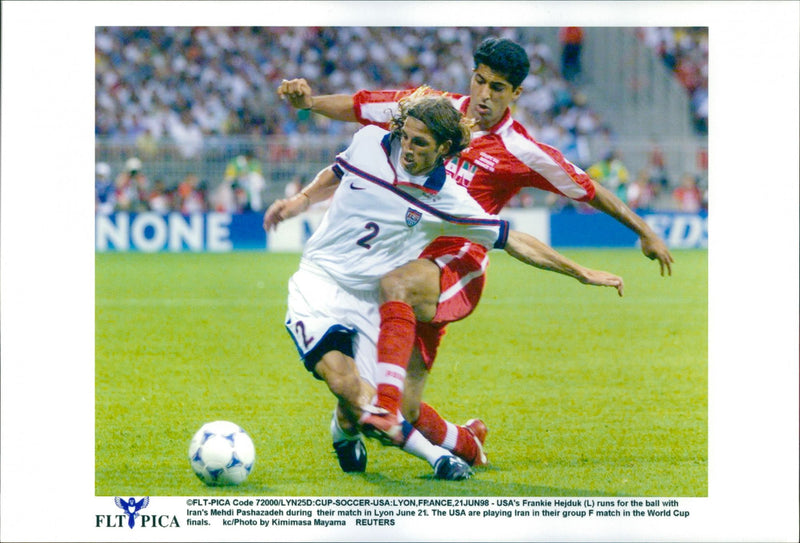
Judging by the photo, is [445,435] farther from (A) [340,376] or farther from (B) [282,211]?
(B) [282,211]

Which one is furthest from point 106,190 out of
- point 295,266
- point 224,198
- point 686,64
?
point 686,64

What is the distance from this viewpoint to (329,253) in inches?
244

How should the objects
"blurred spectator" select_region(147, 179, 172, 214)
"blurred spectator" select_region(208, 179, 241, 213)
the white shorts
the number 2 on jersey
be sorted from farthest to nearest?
"blurred spectator" select_region(208, 179, 241, 213) < "blurred spectator" select_region(147, 179, 172, 214) < the number 2 on jersey < the white shorts

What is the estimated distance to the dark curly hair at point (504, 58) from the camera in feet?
20.9

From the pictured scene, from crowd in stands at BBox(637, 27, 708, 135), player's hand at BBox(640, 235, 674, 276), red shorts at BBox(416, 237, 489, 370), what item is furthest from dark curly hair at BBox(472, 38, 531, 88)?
crowd in stands at BBox(637, 27, 708, 135)

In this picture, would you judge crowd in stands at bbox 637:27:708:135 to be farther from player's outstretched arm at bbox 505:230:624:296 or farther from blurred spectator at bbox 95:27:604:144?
player's outstretched arm at bbox 505:230:624:296

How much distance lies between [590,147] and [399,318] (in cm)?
1431

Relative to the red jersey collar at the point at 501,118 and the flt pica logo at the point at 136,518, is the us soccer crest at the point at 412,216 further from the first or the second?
the flt pica logo at the point at 136,518

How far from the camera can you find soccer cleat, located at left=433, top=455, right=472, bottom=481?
20.0ft

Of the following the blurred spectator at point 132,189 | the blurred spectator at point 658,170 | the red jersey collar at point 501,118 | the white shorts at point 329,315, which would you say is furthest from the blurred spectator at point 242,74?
the white shorts at point 329,315

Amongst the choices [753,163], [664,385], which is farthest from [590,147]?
[753,163]

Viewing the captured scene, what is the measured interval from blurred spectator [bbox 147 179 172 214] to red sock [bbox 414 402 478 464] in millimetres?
12176

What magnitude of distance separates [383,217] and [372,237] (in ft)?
0.44

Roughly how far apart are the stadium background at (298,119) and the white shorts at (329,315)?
1153cm
